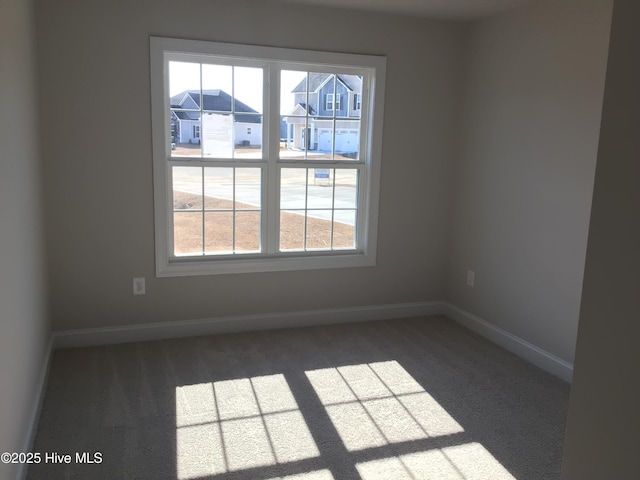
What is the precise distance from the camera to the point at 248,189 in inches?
155

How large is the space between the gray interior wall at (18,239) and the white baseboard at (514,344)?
2.85 m

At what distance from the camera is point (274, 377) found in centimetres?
325

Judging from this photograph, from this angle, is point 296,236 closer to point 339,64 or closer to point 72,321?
point 339,64

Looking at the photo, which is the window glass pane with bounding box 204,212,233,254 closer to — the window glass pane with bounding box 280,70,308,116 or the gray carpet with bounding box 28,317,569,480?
the gray carpet with bounding box 28,317,569,480

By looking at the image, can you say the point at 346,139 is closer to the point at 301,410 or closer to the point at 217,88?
the point at 217,88

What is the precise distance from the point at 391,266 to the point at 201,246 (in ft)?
5.16

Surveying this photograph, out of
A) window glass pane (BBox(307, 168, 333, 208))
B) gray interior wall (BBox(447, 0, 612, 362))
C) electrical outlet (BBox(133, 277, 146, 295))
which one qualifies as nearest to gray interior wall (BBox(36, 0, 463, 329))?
electrical outlet (BBox(133, 277, 146, 295))

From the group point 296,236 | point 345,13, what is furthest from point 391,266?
point 345,13

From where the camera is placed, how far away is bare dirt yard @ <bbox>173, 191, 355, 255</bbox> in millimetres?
3824

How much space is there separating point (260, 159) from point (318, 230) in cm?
74

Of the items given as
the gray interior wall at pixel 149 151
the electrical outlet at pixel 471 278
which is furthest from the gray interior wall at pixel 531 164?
the gray interior wall at pixel 149 151

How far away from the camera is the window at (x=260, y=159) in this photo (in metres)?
3.66

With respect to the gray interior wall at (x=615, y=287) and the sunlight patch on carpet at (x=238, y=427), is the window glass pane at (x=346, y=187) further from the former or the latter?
Result: the gray interior wall at (x=615, y=287)

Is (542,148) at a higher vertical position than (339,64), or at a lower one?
lower
